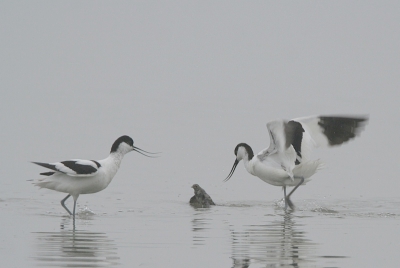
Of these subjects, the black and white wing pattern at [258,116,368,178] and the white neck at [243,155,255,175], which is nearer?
the black and white wing pattern at [258,116,368,178]

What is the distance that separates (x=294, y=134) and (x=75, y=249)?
5.13 m

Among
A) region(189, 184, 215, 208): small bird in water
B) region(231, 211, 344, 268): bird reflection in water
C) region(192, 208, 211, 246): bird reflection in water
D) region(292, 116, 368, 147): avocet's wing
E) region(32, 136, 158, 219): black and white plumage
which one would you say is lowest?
region(231, 211, 344, 268): bird reflection in water

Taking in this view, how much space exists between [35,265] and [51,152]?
418 inches

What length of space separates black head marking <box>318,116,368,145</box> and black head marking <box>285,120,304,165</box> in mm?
A: 465

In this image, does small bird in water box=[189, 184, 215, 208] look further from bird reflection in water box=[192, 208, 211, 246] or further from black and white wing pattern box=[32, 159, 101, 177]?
black and white wing pattern box=[32, 159, 101, 177]

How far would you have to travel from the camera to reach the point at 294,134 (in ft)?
43.9

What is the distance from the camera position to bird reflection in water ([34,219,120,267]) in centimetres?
845

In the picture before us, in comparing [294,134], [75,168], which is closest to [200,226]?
[75,168]

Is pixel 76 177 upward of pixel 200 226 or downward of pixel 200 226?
upward

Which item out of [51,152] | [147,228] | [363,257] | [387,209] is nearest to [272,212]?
[387,209]

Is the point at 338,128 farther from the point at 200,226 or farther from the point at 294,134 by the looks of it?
the point at 200,226

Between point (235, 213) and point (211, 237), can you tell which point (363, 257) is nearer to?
point (211, 237)

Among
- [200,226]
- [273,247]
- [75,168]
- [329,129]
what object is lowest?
[273,247]

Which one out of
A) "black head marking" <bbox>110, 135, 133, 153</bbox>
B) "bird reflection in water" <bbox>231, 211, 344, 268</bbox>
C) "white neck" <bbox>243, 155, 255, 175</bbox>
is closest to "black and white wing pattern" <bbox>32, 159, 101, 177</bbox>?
"black head marking" <bbox>110, 135, 133, 153</bbox>
